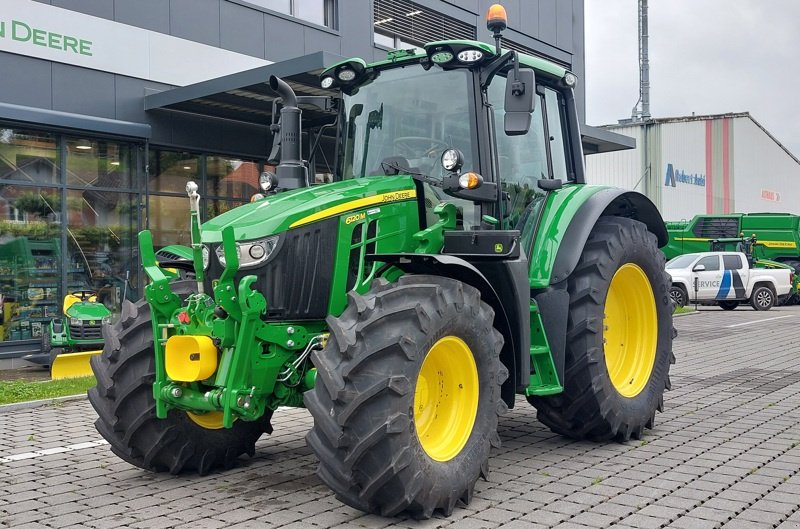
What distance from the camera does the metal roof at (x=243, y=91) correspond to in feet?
41.2

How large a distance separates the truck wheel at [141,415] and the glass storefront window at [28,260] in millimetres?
8373

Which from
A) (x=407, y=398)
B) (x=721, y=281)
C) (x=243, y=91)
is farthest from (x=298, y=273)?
(x=721, y=281)

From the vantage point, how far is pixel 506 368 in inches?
207

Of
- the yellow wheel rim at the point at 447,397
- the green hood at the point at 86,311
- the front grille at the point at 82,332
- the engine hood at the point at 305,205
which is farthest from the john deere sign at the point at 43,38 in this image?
the yellow wheel rim at the point at 447,397

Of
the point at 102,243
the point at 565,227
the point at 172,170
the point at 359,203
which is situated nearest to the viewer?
the point at 359,203

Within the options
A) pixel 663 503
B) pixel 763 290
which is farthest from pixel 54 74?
pixel 763 290

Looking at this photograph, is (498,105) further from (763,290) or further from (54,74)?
(763,290)

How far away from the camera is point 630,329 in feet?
23.1

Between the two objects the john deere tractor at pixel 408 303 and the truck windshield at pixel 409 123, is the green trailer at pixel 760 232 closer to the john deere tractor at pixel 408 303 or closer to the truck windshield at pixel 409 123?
the john deere tractor at pixel 408 303

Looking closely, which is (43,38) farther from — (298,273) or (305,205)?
(298,273)

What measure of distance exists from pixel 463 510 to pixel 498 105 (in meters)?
2.84

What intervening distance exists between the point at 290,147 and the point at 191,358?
1951 mm

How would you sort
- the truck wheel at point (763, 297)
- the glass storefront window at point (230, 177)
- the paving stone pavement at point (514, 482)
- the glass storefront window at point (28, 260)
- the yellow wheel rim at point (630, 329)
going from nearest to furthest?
the paving stone pavement at point (514, 482), the yellow wheel rim at point (630, 329), the glass storefront window at point (28, 260), the glass storefront window at point (230, 177), the truck wheel at point (763, 297)

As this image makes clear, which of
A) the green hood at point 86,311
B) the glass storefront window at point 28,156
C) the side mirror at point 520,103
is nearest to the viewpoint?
the side mirror at point 520,103
